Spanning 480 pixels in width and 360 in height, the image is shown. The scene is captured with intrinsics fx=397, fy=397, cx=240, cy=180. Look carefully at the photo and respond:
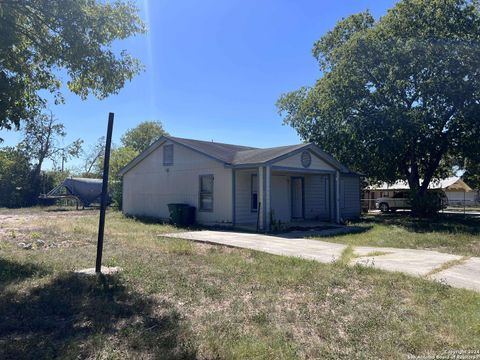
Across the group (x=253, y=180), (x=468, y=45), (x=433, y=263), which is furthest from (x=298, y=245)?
(x=468, y=45)

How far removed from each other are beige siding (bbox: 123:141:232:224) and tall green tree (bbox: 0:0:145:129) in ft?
25.2

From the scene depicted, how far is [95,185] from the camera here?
3219 centimetres

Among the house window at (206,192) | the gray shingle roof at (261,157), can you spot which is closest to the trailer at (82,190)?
the house window at (206,192)

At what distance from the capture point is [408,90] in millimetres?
22344

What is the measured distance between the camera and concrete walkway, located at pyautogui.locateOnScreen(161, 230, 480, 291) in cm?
731

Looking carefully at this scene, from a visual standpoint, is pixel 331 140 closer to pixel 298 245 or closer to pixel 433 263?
pixel 298 245

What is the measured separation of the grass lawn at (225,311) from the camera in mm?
4051

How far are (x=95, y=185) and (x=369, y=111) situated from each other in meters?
21.8

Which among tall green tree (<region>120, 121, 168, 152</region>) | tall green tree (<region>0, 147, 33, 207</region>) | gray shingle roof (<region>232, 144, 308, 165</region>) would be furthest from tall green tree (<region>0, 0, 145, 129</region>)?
tall green tree (<region>120, 121, 168, 152</region>)

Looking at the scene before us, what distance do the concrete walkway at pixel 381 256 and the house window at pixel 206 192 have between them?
3938 mm

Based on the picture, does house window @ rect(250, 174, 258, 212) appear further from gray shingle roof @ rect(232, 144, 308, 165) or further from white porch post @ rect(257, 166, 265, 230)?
white porch post @ rect(257, 166, 265, 230)

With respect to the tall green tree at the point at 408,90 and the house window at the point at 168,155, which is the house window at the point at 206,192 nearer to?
the house window at the point at 168,155

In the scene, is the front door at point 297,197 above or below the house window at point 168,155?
below

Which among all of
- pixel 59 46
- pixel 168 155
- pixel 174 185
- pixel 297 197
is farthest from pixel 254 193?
pixel 59 46
